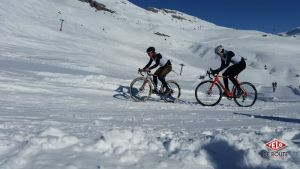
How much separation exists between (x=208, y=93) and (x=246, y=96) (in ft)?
4.05

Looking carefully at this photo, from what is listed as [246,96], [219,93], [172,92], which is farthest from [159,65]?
[246,96]

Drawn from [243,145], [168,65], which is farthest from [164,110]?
[243,145]

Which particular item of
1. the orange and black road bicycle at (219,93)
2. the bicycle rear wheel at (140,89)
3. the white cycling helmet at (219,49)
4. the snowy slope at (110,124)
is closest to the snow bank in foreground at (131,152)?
the snowy slope at (110,124)

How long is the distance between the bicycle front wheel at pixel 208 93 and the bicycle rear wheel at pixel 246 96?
0.59m

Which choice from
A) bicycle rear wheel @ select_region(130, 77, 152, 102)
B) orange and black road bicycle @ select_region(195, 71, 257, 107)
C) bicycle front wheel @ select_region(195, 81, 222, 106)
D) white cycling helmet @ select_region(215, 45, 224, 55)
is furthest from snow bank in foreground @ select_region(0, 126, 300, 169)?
bicycle rear wheel @ select_region(130, 77, 152, 102)

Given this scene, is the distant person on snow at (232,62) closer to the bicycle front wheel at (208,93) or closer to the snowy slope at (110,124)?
the bicycle front wheel at (208,93)

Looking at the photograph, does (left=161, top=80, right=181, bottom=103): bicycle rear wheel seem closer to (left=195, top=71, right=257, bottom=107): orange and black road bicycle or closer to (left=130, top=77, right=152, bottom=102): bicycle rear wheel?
(left=130, top=77, right=152, bottom=102): bicycle rear wheel

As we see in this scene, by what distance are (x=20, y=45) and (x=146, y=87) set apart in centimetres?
1620

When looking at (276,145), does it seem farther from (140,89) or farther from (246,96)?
(140,89)

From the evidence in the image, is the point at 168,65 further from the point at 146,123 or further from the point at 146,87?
the point at 146,123

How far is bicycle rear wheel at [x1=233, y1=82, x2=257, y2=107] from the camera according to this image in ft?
44.8

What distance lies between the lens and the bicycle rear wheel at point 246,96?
13.7 metres

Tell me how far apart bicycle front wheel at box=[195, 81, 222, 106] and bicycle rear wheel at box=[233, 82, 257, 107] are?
588 millimetres

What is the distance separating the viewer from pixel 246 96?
13.7 meters
